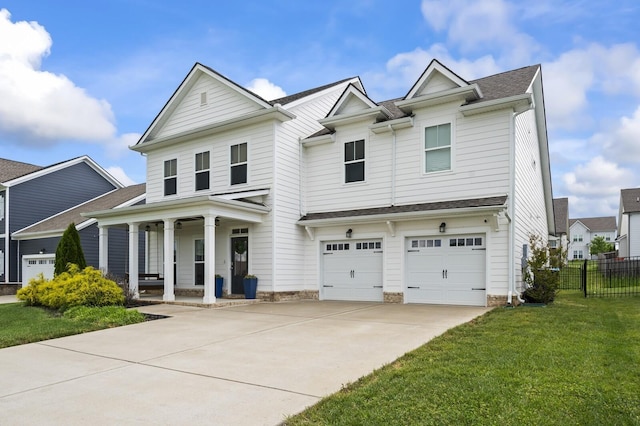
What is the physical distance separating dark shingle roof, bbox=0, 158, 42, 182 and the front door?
661 inches

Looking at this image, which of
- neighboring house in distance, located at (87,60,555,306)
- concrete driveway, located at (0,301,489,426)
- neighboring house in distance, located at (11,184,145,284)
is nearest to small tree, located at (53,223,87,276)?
neighboring house in distance, located at (87,60,555,306)

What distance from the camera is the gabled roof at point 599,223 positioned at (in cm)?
7638

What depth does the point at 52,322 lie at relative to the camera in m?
10.5

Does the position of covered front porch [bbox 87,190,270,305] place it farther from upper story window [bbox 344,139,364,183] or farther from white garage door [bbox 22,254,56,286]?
white garage door [bbox 22,254,56,286]

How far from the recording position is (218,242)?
661 inches

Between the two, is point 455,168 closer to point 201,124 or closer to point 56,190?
point 201,124

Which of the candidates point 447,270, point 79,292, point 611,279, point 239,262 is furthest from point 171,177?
point 611,279

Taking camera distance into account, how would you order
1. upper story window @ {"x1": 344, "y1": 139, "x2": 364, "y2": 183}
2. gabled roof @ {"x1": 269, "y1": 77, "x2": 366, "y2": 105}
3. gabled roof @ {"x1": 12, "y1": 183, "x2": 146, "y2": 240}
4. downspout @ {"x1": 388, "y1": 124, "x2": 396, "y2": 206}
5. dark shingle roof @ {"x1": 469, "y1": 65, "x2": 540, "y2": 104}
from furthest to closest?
gabled roof @ {"x1": 12, "y1": 183, "x2": 146, "y2": 240} → gabled roof @ {"x1": 269, "y1": 77, "x2": 366, "y2": 105} → upper story window @ {"x1": 344, "y1": 139, "x2": 364, "y2": 183} → downspout @ {"x1": 388, "y1": 124, "x2": 396, "y2": 206} → dark shingle roof @ {"x1": 469, "y1": 65, "x2": 540, "y2": 104}

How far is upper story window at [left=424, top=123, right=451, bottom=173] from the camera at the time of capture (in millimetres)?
14023

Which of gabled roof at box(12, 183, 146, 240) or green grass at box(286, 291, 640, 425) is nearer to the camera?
green grass at box(286, 291, 640, 425)

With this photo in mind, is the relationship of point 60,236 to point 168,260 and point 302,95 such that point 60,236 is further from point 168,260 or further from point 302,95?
point 302,95

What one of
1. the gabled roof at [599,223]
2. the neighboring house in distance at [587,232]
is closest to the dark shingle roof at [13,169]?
the neighboring house in distance at [587,232]

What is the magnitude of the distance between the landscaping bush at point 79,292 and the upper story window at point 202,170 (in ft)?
17.2

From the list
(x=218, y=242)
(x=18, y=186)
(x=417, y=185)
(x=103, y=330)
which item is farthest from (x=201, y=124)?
(x=18, y=186)
